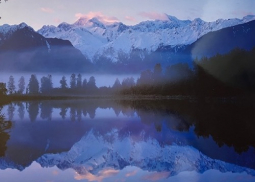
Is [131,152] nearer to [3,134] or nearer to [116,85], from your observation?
[3,134]

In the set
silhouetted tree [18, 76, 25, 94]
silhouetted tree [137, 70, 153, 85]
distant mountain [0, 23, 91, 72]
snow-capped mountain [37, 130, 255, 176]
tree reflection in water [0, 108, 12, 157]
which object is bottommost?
snow-capped mountain [37, 130, 255, 176]

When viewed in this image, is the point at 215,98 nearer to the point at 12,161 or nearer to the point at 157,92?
the point at 157,92

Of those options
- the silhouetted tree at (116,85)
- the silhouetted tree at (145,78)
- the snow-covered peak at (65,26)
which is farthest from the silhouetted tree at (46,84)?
the silhouetted tree at (145,78)

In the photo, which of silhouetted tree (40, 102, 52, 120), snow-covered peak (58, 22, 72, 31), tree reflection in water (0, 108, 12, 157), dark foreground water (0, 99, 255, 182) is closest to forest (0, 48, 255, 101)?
silhouetted tree (40, 102, 52, 120)

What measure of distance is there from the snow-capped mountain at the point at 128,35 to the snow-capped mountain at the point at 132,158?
24855 millimetres

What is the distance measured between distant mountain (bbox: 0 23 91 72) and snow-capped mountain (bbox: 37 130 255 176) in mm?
26996

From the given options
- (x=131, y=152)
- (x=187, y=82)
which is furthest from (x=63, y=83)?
(x=131, y=152)

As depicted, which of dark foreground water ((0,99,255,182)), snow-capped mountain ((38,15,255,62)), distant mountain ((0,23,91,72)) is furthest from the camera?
snow-capped mountain ((38,15,255,62))

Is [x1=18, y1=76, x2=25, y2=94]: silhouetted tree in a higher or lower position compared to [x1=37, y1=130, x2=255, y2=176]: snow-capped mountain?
higher

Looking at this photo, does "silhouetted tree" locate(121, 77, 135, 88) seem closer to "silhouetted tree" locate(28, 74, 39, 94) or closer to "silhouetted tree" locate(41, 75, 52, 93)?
"silhouetted tree" locate(41, 75, 52, 93)

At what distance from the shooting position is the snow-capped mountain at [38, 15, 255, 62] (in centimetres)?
4428

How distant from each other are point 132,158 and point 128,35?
60.5 meters

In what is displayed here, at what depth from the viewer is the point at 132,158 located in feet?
31.0

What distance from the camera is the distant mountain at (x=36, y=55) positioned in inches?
1483
